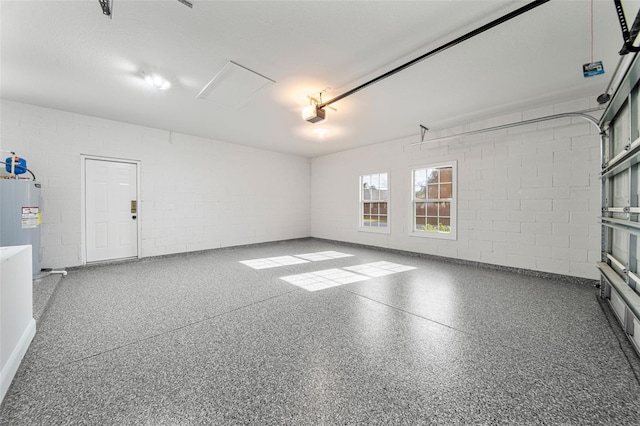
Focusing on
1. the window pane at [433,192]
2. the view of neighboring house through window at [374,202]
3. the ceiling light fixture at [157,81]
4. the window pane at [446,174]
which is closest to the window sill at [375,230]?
the view of neighboring house through window at [374,202]

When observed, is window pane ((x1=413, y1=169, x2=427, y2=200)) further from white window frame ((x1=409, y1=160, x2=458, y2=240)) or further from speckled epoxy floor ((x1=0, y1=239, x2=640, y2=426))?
speckled epoxy floor ((x1=0, y1=239, x2=640, y2=426))

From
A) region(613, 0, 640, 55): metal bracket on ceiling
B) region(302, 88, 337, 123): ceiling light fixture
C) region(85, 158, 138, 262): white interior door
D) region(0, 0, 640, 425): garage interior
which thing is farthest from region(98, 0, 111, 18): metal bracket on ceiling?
region(85, 158, 138, 262): white interior door

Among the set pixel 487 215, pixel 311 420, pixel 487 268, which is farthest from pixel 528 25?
pixel 487 268

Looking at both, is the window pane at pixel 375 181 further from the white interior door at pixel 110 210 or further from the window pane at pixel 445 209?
the white interior door at pixel 110 210

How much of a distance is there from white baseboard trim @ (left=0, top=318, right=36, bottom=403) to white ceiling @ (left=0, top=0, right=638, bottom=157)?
2682 millimetres

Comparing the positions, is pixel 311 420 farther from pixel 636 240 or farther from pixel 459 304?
pixel 636 240

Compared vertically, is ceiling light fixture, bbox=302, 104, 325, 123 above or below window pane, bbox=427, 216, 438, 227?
above

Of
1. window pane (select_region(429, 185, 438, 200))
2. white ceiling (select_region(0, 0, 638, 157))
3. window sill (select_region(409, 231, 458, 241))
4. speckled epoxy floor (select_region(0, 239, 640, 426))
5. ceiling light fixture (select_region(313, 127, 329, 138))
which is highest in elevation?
ceiling light fixture (select_region(313, 127, 329, 138))

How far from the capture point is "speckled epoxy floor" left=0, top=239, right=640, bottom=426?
1400mm

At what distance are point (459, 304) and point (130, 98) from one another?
540cm

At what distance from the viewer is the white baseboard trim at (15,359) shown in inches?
59.3

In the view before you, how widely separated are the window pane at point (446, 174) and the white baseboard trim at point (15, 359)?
20.1 ft

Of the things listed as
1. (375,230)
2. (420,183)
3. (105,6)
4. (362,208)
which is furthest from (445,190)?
(105,6)

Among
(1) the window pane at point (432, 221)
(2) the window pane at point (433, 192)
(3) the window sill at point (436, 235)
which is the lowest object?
(3) the window sill at point (436, 235)
